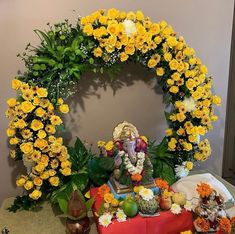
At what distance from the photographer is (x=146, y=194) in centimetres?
160

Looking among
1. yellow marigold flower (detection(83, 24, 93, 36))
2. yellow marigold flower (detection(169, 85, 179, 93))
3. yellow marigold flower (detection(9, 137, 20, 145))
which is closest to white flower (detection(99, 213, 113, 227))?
yellow marigold flower (detection(9, 137, 20, 145))

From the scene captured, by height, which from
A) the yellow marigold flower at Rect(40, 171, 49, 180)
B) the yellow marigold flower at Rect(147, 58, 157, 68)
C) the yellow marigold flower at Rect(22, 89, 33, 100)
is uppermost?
the yellow marigold flower at Rect(147, 58, 157, 68)

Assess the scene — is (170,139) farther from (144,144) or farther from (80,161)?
(80,161)

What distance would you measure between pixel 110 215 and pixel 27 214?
559 millimetres

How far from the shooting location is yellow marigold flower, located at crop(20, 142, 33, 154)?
1666 millimetres

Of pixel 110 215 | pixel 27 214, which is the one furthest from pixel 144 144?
pixel 27 214

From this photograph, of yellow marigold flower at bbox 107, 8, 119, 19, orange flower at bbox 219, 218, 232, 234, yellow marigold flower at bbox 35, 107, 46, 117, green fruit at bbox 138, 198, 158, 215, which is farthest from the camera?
yellow marigold flower at bbox 107, 8, 119, 19

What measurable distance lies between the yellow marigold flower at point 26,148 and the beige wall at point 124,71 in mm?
372

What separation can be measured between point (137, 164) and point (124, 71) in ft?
2.10

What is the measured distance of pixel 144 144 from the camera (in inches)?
69.3

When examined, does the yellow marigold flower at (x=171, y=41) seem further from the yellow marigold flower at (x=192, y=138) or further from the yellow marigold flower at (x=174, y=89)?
the yellow marigold flower at (x=192, y=138)

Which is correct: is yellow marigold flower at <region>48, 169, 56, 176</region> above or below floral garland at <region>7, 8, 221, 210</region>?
below

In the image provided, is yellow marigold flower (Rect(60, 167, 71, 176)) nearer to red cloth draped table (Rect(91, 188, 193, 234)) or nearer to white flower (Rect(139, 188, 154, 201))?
red cloth draped table (Rect(91, 188, 193, 234))

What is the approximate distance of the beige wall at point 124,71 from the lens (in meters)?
1.86
